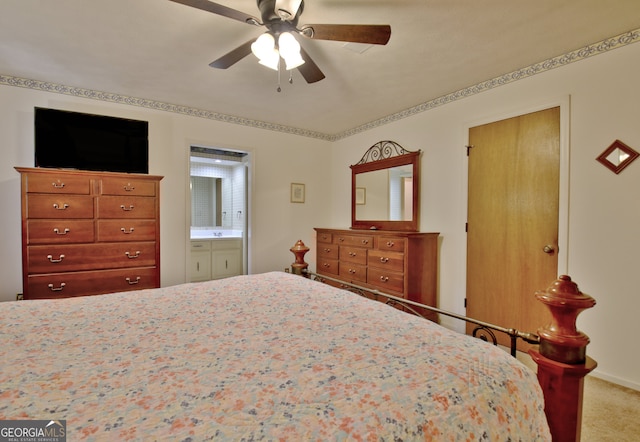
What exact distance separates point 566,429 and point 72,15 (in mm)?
3232

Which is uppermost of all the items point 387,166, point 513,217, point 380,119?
point 380,119

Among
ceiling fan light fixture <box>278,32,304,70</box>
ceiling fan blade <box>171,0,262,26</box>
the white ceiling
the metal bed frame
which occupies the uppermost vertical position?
the white ceiling

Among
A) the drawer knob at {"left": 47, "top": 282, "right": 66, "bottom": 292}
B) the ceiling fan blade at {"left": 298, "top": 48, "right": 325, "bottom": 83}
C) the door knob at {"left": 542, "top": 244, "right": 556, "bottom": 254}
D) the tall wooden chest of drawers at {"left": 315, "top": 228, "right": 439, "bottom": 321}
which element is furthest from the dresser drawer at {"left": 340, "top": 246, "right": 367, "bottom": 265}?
the drawer knob at {"left": 47, "top": 282, "right": 66, "bottom": 292}

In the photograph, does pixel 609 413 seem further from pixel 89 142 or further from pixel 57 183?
pixel 89 142

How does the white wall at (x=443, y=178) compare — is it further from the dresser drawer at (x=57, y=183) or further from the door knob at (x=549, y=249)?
the dresser drawer at (x=57, y=183)

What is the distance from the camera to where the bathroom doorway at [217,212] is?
15.8 ft

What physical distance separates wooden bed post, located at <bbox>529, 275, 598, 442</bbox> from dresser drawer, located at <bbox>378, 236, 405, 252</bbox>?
2071 millimetres

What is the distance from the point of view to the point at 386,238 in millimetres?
3219

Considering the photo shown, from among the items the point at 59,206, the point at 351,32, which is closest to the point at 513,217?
the point at 351,32

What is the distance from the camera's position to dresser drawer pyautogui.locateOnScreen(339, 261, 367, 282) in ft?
11.4

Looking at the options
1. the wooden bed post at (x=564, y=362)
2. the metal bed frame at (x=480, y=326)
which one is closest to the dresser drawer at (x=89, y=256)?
the metal bed frame at (x=480, y=326)

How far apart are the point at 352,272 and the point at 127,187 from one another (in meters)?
2.49

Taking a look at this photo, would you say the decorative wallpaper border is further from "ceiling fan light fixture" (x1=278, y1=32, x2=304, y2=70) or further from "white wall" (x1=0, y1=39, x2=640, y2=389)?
"ceiling fan light fixture" (x1=278, y1=32, x2=304, y2=70)

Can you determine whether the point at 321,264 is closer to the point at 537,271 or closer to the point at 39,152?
→ the point at 537,271
